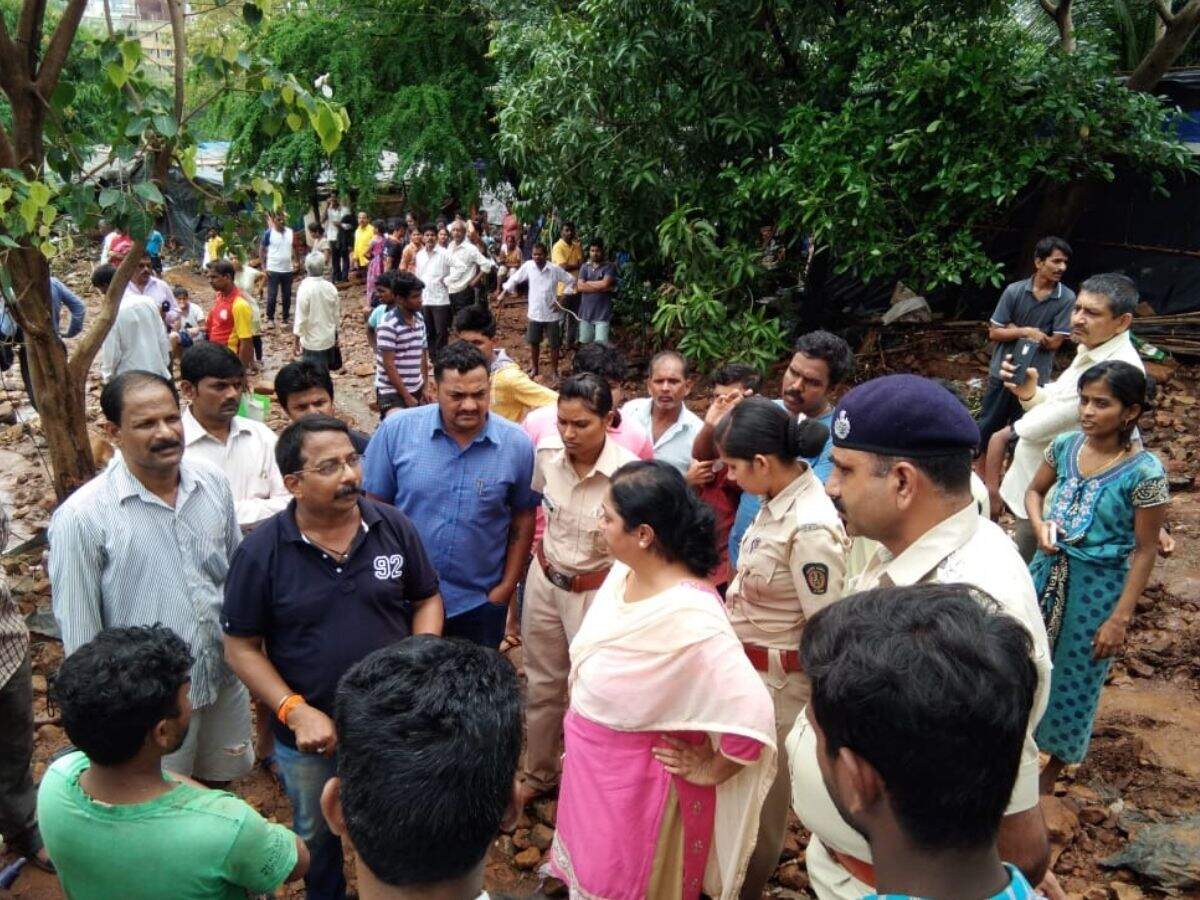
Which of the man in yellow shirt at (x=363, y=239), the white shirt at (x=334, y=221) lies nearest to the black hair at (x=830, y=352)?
the man in yellow shirt at (x=363, y=239)

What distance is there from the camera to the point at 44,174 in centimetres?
386

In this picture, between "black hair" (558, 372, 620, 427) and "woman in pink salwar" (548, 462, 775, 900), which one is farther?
"black hair" (558, 372, 620, 427)

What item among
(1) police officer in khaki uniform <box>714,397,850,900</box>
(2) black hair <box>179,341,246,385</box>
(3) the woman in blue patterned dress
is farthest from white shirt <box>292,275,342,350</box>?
(3) the woman in blue patterned dress

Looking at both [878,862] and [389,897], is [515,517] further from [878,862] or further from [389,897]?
[878,862]

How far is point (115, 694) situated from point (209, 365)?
215 centimetres

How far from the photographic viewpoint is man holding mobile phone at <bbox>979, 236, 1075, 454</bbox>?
6113 millimetres

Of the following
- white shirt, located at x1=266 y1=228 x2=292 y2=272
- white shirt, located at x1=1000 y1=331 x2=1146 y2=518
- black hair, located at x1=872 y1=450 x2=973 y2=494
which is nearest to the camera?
black hair, located at x1=872 y1=450 x2=973 y2=494

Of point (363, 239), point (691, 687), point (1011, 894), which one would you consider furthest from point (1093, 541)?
point (363, 239)

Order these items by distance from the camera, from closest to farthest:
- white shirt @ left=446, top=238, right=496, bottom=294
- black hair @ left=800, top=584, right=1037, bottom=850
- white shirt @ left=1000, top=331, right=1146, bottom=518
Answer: black hair @ left=800, top=584, right=1037, bottom=850
white shirt @ left=1000, top=331, right=1146, bottom=518
white shirt @ left=446, top=238, right=496, bottom=294

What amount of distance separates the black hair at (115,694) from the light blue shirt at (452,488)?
1.55 metres

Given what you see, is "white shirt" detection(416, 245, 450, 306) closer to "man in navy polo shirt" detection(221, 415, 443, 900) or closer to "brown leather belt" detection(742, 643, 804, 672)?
"man in navy polo shirt" detection(221, 415, 443, 900)

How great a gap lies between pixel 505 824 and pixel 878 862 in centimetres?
64

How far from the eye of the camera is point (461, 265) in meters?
12.4

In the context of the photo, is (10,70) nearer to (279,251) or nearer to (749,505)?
(749,505)
